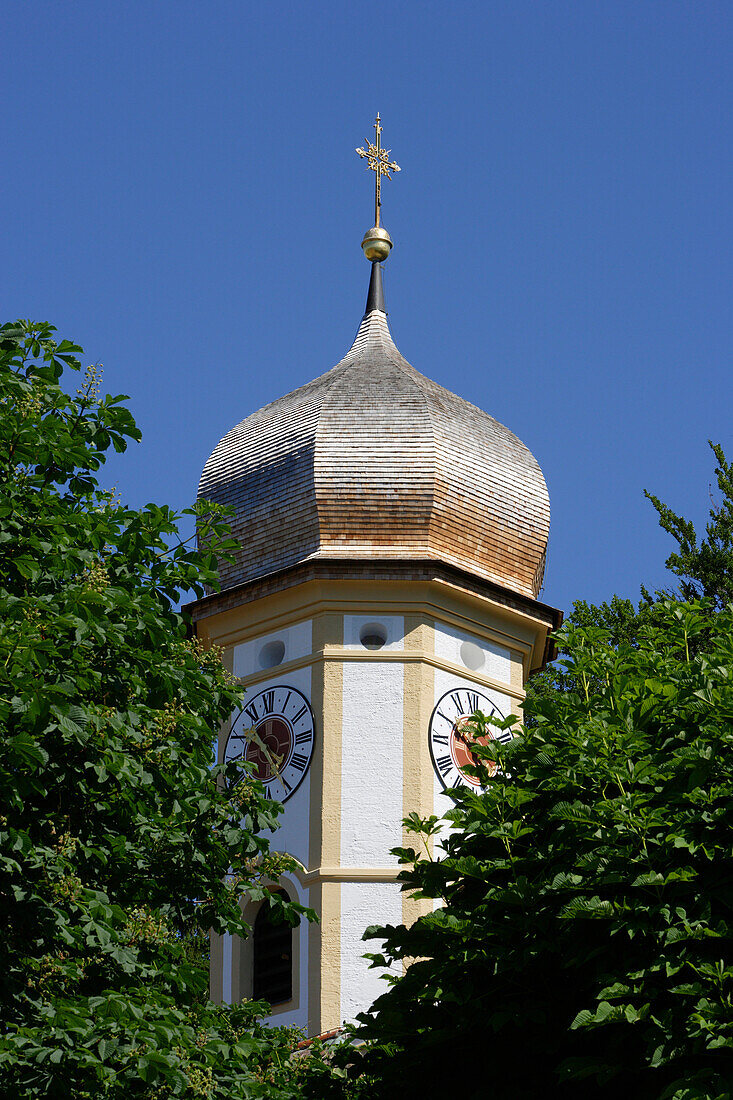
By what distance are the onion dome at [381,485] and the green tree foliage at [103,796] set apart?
8.81m

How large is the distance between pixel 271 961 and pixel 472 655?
4.25 meters

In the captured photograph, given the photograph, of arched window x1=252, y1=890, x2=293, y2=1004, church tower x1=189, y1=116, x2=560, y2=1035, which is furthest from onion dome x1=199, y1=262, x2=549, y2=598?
arched window x1=252, y1=890, x2=293, y2=1004

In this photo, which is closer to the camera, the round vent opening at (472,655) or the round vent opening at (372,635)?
the round vent opening at (372,635)

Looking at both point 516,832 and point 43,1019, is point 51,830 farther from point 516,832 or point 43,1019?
point 516,832

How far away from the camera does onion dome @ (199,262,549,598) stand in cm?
2325

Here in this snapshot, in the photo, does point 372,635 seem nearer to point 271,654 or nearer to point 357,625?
point 357,625

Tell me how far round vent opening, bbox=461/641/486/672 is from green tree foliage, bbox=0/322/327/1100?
8484 millimetres

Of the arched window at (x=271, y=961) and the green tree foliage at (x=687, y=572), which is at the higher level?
the green tree foliage at (x=687, y=572)

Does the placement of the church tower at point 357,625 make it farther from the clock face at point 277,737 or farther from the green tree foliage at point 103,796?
the green tree foliage at point 103,796

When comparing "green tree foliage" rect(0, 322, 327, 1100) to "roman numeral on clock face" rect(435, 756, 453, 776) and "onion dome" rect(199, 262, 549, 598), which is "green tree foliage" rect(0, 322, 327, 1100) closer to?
"roman numeral on clock face" rect(435, 756, 453, 776)

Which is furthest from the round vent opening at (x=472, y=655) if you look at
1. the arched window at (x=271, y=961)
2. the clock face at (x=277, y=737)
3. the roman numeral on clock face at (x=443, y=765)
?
the arched window at (x=271, y=961)

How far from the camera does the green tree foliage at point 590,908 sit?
440 inches

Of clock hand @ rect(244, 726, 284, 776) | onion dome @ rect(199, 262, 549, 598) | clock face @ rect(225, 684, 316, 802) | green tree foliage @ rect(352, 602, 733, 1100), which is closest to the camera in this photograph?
green tree foliage @ rect(352, 602, 733, 1100)

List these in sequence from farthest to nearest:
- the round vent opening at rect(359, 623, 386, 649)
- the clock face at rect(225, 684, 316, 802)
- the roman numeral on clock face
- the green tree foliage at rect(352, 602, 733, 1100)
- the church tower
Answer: the round vent opening at rect(359, 623, 386, 649) < the clock face at rect(225, 684, 316, 802) < the roman numeral on clock face < the church tower < the green tree foliage at rect(352, 602, 733, 1100)
